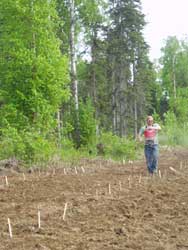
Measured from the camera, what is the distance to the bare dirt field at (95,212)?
6.29 meters

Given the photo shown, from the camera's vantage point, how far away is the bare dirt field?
6285 mm

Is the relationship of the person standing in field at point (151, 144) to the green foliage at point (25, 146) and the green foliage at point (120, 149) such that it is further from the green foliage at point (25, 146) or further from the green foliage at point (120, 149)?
the green foliage at point (120, 149)

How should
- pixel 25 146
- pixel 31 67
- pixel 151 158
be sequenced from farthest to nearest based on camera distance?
1. pixel 31 67
2. pixel 25 146
3. pixel 151 158

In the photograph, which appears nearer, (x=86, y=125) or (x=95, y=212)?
(x=95, y=212)

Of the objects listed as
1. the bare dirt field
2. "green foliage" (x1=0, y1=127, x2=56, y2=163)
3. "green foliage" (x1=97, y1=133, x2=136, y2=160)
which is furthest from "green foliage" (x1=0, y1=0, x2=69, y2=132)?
the bare dirt field

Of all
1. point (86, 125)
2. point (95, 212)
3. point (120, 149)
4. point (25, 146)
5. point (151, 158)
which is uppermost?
point (86, 125)

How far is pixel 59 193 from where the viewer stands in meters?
10.1

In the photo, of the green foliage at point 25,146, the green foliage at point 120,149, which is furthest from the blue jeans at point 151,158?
the green foliage at point 120,149

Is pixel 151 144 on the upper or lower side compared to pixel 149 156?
upper

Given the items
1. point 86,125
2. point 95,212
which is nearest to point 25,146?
point 86,125

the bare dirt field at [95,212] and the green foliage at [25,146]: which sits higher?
the green foliage at [25,146]

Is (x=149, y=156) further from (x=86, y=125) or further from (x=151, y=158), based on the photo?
(x=86, y=125)

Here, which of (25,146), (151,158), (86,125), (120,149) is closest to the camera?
(151,158)

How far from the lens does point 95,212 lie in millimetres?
8102
